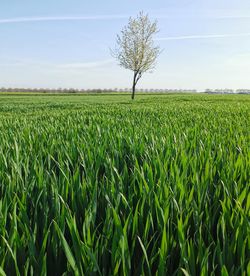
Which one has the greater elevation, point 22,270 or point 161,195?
point 161,195

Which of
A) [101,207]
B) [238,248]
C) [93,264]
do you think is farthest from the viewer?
[101,207]

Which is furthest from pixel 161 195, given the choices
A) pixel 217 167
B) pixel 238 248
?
pixel 217 167

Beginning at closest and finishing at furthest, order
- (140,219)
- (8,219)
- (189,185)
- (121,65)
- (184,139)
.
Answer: (140,219)
(8,219)
(189,185)
(184,139)
(121,65)

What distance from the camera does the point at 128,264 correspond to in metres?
0.90

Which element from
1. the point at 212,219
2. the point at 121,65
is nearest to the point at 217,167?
the point at 212,219

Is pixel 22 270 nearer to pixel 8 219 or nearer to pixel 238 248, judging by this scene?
pixel 8 219

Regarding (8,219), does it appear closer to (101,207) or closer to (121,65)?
(101,207)

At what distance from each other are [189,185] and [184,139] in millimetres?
1580

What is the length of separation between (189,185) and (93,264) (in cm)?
102

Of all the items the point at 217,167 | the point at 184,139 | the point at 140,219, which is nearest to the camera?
the point at 140,219

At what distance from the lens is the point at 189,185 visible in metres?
1.80

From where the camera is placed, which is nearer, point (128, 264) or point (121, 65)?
point (128, 264)

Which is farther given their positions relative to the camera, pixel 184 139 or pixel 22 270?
pixel 184 139

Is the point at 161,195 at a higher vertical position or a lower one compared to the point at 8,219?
higher
